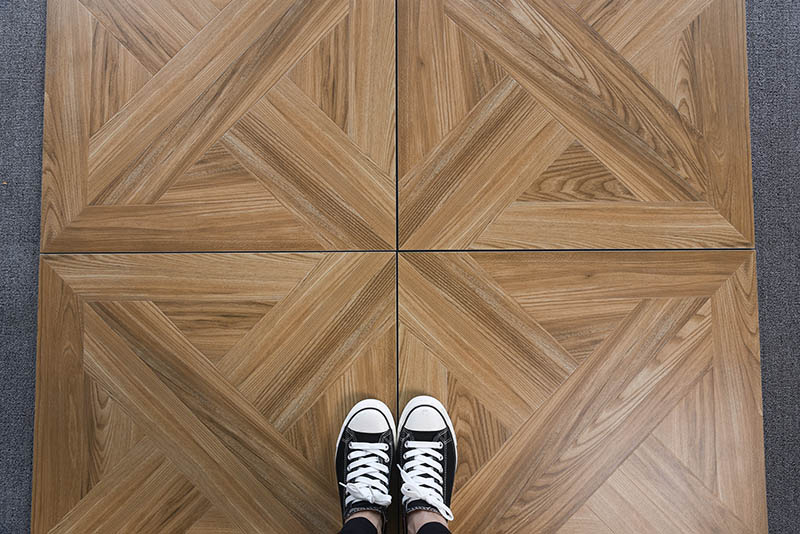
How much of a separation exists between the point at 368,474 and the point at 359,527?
0.28 feet

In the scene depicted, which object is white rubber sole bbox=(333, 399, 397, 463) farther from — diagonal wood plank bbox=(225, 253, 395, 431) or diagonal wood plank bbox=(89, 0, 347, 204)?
diagonal wood plank bbox=(89, 0, 347, 204)

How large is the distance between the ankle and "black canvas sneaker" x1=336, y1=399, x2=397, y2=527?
0.05 m

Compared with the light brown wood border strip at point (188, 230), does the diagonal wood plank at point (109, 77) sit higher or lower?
higher

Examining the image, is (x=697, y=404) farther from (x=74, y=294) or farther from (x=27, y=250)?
(x=27, y=250)

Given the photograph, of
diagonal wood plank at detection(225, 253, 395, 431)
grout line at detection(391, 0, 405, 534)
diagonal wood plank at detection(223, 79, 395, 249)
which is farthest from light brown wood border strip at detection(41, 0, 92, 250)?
grout line at detection(391, 0, 405, 534)

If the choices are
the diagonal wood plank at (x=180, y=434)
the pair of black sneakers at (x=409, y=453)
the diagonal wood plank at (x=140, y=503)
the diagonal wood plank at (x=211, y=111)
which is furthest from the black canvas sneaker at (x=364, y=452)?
the diagonal wood plank at (x=211, y=111)

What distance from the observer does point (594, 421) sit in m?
0.73

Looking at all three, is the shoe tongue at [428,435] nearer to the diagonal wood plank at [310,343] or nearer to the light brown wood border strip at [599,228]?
the diagonal wood plank at [310,343]

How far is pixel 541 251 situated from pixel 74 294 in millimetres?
817

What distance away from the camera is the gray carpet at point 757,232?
29.9 inches

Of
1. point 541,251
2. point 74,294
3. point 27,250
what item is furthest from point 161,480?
point 541,251

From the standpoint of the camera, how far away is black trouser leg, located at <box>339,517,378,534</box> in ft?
2.17

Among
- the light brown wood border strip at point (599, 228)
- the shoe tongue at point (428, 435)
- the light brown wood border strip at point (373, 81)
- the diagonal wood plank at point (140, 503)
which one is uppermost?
the light brown wood border strip at point (373, 81)

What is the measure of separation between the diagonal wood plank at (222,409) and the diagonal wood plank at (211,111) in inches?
8.5
